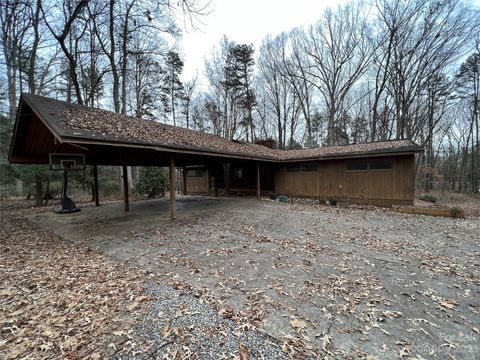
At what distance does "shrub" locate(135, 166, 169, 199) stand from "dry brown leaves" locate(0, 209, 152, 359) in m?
10.2

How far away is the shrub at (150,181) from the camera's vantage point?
14750 millimetres

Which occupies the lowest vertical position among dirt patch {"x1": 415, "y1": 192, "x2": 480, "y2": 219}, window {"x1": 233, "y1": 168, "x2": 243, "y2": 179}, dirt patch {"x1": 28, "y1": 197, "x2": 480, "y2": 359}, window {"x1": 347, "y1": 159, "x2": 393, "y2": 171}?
dirt patch {"x1": 415, "y1": 192, "x2": 480, "y2": 219}

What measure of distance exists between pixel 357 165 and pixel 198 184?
449 inches

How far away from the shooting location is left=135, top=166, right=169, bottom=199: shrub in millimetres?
14750

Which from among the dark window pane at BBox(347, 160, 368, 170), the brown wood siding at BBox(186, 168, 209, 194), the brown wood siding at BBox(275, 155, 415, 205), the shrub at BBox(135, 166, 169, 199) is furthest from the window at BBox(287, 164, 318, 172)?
the shrub at BBox(135, 166, 169, 199)

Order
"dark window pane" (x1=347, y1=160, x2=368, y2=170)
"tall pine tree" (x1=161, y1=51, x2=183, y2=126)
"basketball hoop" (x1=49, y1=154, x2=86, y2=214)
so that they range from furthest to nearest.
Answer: "tall pine tree" (x1=161, y1=51, x2=183, y2=126) → "dark window pane" (x1=347, y1=160, x2=368, y2=170) → "basketball hoop" (x1=49, y1=154, x2=86, y2=214)

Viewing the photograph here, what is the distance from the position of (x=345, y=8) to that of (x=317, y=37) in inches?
103

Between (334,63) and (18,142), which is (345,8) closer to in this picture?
(334,63)

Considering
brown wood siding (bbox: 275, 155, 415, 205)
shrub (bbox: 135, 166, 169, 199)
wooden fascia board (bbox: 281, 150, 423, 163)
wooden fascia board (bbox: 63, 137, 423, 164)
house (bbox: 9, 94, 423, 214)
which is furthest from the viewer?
shrub (bbox: 135, 166, 169, 199)

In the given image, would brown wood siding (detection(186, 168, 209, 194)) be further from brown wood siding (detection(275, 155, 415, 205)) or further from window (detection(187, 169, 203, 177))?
brown wood siding (detection(275, 155, 415, 205))

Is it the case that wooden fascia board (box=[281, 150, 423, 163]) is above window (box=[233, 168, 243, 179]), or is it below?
above

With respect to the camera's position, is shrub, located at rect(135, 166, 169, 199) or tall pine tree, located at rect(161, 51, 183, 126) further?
tall pine tree, located at rect(161, 51, 183, 126)

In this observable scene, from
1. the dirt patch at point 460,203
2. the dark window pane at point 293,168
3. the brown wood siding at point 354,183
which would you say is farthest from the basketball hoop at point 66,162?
the dirt patch at point 460,203

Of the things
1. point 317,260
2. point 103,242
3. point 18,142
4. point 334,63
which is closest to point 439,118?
point 334,63
